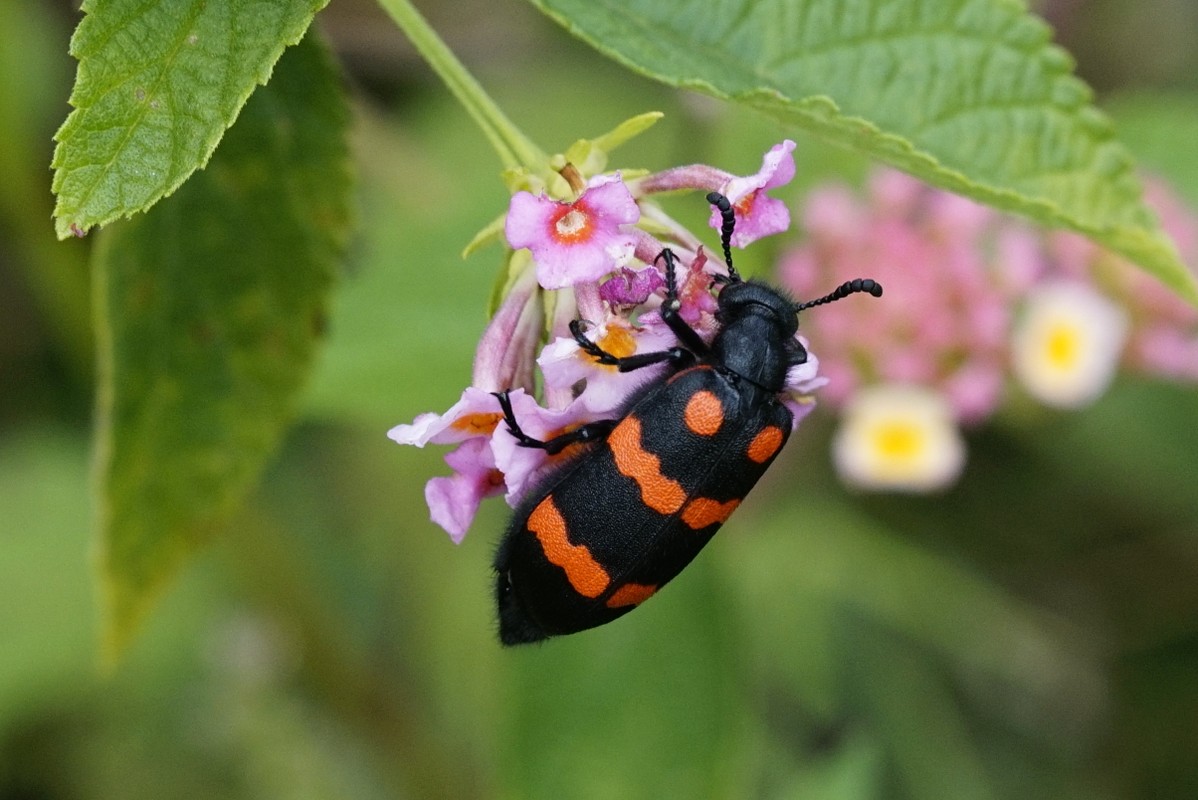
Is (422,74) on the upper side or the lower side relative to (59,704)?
upper

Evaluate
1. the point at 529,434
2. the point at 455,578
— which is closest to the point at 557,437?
the point at 529,434

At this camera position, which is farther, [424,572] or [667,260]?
[424,572]

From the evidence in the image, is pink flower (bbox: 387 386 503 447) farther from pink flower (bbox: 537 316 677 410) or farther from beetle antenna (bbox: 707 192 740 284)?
beetle antenna (bbox: 707 192 740 284)

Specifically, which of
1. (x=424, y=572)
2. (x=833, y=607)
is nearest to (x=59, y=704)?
(x=424, y=572)

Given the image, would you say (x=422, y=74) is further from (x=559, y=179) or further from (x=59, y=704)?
(x=559, y=179)

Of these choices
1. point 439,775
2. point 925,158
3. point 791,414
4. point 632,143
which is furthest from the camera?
point 632,143

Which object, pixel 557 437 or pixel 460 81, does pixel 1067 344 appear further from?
pixel 460 81

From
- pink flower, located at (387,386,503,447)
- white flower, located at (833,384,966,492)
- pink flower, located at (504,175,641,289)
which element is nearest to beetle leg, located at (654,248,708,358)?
pink flower, located at (504,175,641,289)

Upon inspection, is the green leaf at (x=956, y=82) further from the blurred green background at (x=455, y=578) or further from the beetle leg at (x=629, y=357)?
the blurred green background at (x=455, y=578)
